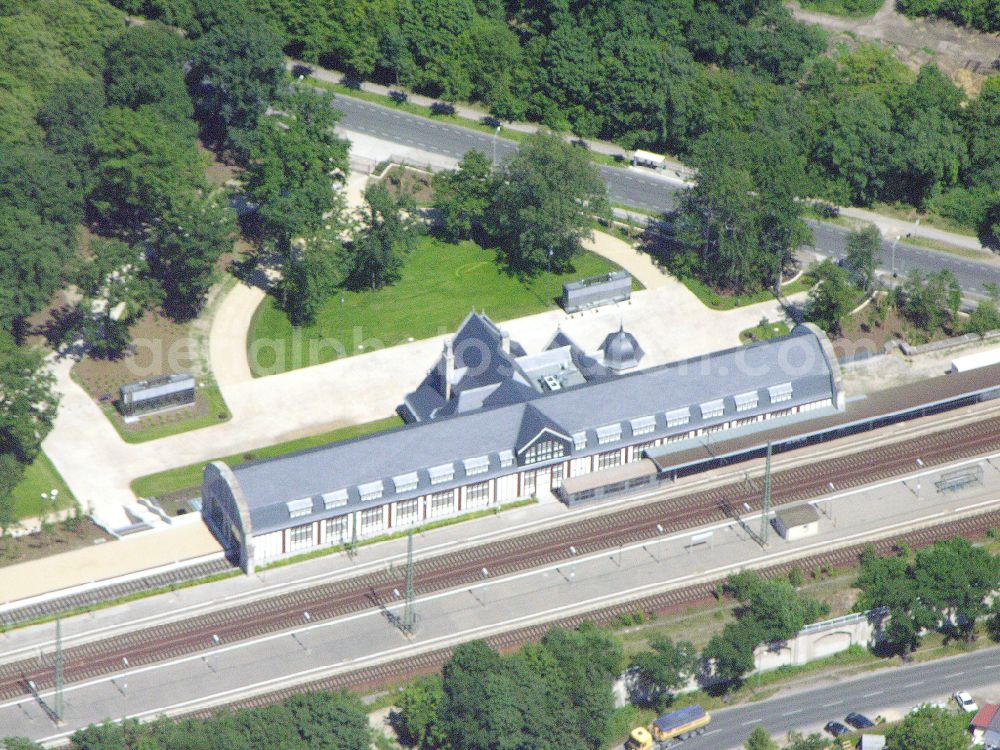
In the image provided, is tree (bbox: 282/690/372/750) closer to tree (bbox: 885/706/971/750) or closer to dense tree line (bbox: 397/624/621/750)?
dense tree line (bbox: 397/624/621/750)

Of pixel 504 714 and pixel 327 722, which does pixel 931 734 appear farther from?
pixel 327 722

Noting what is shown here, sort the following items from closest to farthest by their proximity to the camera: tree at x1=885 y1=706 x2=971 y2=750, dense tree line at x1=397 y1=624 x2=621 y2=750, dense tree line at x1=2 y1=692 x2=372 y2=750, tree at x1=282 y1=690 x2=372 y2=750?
dense tree line at x1=2 y1=692 x2=372 y2=750 < tree at x1=282 y1=690 x2=372 y2=750 < dense tree line at x1=397 y1=624 x2=621 y2=750 < tree at x1=885 y1=706 x2=971 y2=750

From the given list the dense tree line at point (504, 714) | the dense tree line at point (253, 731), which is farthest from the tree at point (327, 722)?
the dense tree line at point (504, 714)

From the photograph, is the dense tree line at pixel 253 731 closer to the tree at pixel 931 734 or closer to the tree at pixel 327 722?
the tree at pixel 327 722

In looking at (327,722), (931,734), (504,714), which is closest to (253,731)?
(327,722)

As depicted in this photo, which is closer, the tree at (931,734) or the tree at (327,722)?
the tree at (327,722)

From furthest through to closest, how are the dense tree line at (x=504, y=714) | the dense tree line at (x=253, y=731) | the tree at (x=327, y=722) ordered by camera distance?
the dense tree line at (x=504, y=714)
the tree at (x=327, y=722)
the dense tree line at (x=253, y=731)

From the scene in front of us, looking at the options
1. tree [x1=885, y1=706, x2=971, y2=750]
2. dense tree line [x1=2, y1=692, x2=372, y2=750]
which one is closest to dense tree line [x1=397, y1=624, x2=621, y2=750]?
dense tree line [x1=2, y1=692, x2=372, y2=750]
